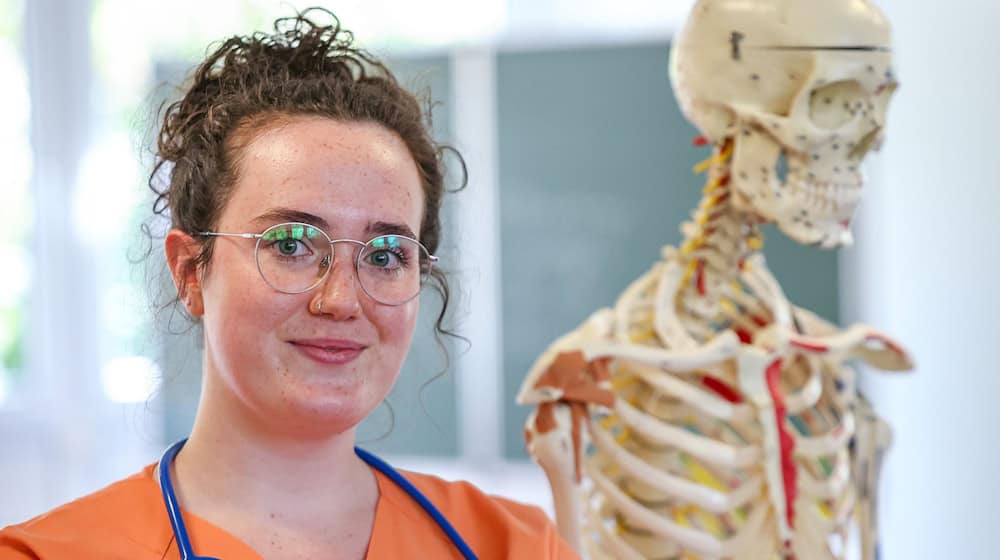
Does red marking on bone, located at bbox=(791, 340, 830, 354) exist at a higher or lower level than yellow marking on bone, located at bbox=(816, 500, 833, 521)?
higher

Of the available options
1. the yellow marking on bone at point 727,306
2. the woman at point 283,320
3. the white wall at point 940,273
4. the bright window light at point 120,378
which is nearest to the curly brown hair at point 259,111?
the woman at point 283,320

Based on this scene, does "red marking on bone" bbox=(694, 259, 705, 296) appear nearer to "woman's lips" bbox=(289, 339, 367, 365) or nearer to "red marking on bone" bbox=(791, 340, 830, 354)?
"red marking on bone" bbox=(791, 340, 830, 354)

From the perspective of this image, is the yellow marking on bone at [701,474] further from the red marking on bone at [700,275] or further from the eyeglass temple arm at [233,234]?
the eyeglass temple arm at [233,234]

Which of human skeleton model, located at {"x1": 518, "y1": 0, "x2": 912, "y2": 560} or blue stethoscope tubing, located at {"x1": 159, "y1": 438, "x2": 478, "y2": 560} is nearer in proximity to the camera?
blue stethoscope tubing, located at {"x1": 159, "y1": 438, "x2": 478, "y2": 560}

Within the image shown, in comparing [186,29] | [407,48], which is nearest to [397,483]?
[407,48]

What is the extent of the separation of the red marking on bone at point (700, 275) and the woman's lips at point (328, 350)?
79 centimetres

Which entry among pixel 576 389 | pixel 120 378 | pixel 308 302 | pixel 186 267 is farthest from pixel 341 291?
pixel 120 378

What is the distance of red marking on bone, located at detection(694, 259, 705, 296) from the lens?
5.26 feet

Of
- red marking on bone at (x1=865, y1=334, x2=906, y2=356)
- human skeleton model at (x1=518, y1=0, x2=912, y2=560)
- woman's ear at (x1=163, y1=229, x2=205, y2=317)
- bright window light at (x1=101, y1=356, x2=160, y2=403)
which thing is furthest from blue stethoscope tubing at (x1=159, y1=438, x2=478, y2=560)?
bright window light at (x1=101, y1=356, x2=160, y2=403)

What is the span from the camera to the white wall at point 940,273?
2193mm

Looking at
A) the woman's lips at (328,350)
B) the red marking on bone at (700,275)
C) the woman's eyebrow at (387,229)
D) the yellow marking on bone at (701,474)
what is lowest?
the yellow marking on bone at (701,474)

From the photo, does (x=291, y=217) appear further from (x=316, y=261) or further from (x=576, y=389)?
(x=576, y=389)

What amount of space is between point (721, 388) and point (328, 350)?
82cm

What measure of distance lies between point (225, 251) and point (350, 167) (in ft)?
0.42
